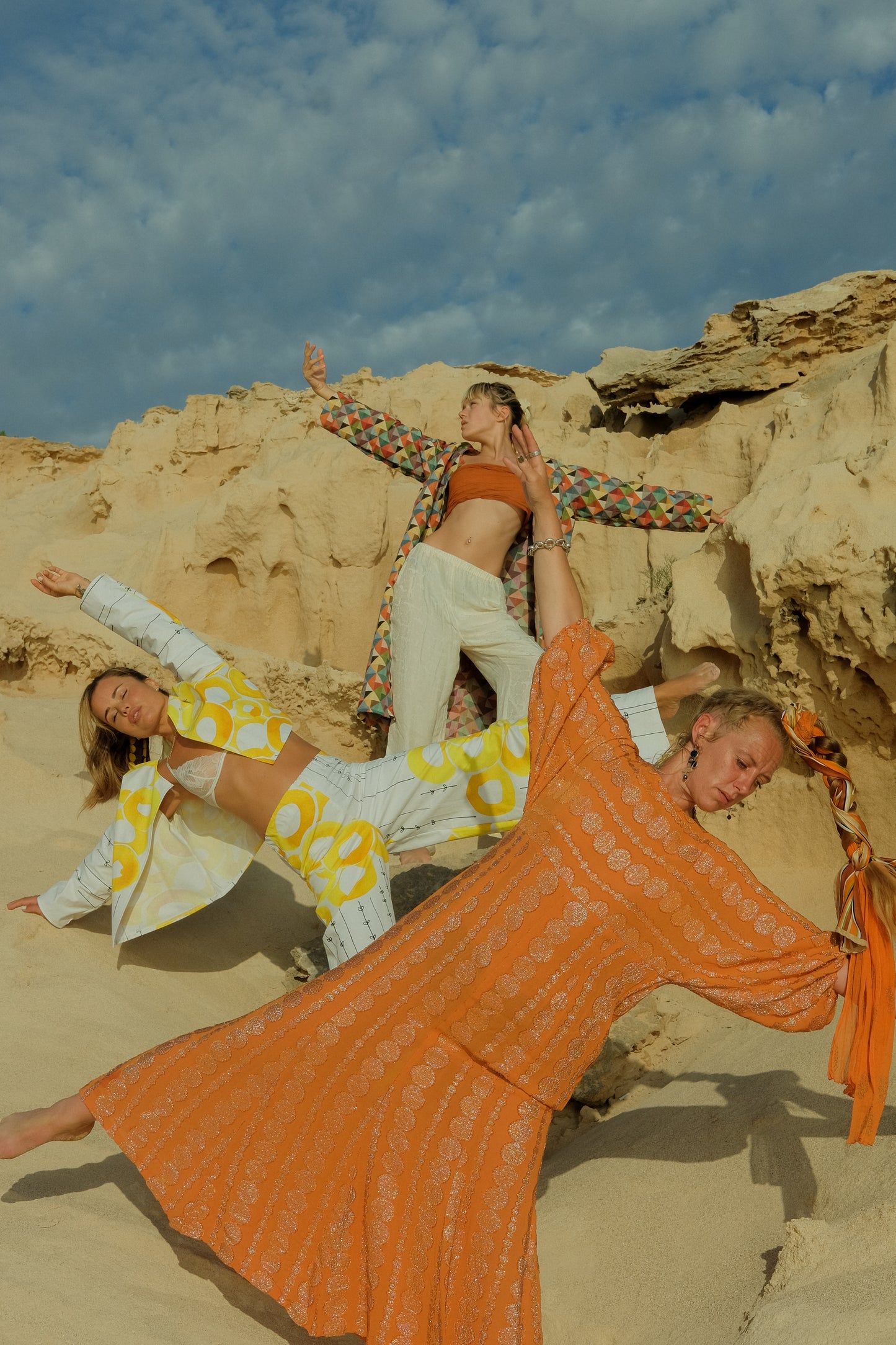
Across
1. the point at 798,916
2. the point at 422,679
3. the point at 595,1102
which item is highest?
the point at 422,679

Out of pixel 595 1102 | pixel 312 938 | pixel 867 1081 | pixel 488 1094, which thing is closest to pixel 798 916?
pixel 867 1081

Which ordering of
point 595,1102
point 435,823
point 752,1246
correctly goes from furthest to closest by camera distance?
point 595,1102 < point 435,823 < point 752,1246

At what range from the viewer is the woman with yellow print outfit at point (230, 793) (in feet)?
9.34

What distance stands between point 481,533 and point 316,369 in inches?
47.1

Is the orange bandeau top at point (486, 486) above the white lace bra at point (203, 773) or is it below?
above

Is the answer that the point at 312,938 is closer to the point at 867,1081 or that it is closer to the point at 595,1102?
the point at 595,1102

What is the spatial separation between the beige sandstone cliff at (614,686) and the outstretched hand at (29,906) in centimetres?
4

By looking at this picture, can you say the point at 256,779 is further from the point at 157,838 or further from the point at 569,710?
the point at 569,710

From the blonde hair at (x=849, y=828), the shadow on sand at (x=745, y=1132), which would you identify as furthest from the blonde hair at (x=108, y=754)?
the blonde hair at (x=849, y=828)

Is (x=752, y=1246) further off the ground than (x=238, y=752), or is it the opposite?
(x=238, y=752)

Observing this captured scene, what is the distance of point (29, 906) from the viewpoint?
135 inches

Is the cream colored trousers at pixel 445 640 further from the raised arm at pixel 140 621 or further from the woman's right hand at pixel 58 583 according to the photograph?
the woman's right hand at pixel 58 583

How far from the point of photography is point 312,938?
13.5 ft

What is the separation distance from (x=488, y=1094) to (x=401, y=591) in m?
2.42
